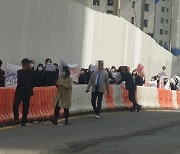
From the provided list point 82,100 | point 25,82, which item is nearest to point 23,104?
point 25,82

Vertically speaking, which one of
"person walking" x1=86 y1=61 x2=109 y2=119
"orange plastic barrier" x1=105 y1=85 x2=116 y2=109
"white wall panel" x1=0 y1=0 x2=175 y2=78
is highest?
"white wall panel" x1=0 y1=0 x2=175 y2=78

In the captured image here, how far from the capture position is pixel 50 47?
21.9 m

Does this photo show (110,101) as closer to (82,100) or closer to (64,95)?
(82,100)

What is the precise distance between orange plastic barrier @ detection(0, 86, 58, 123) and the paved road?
589 mm

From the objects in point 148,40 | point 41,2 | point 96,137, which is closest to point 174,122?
point 96,137

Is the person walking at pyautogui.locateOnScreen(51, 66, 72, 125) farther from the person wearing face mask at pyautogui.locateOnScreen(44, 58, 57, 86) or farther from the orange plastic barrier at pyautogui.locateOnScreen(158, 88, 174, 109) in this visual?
the orange plastic barrier at pyautogui.locateOnScreen(158, 88, 174, 109)

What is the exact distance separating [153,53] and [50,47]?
15.6 meters

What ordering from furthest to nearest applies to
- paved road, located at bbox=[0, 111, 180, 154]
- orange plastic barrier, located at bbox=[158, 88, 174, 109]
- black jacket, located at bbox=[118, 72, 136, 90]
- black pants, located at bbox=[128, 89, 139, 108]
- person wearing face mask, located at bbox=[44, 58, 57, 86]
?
orange plastic barrier, located at bbox=[158, 88, 174, 109] < black jacket, located at bbox=[118, 72, 136, 90] < black pants, located at bbox=[128, 89, 139, 108] < person wearing face mask, located at bbox=[44, 58, 57, 86] < paved road, located at bbox=[0, 111, 180, 154]

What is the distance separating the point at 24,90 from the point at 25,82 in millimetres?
204

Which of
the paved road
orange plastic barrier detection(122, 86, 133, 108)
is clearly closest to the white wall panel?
orange plastic barrier detection(122, 86, 133, 108)

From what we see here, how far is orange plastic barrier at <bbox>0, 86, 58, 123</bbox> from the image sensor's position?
13758 mm

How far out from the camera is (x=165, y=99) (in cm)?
2670

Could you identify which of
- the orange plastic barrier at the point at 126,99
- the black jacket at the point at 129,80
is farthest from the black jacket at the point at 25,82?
the orange plastic barrier at the point at 126,99

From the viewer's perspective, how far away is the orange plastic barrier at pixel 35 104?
13758mm
